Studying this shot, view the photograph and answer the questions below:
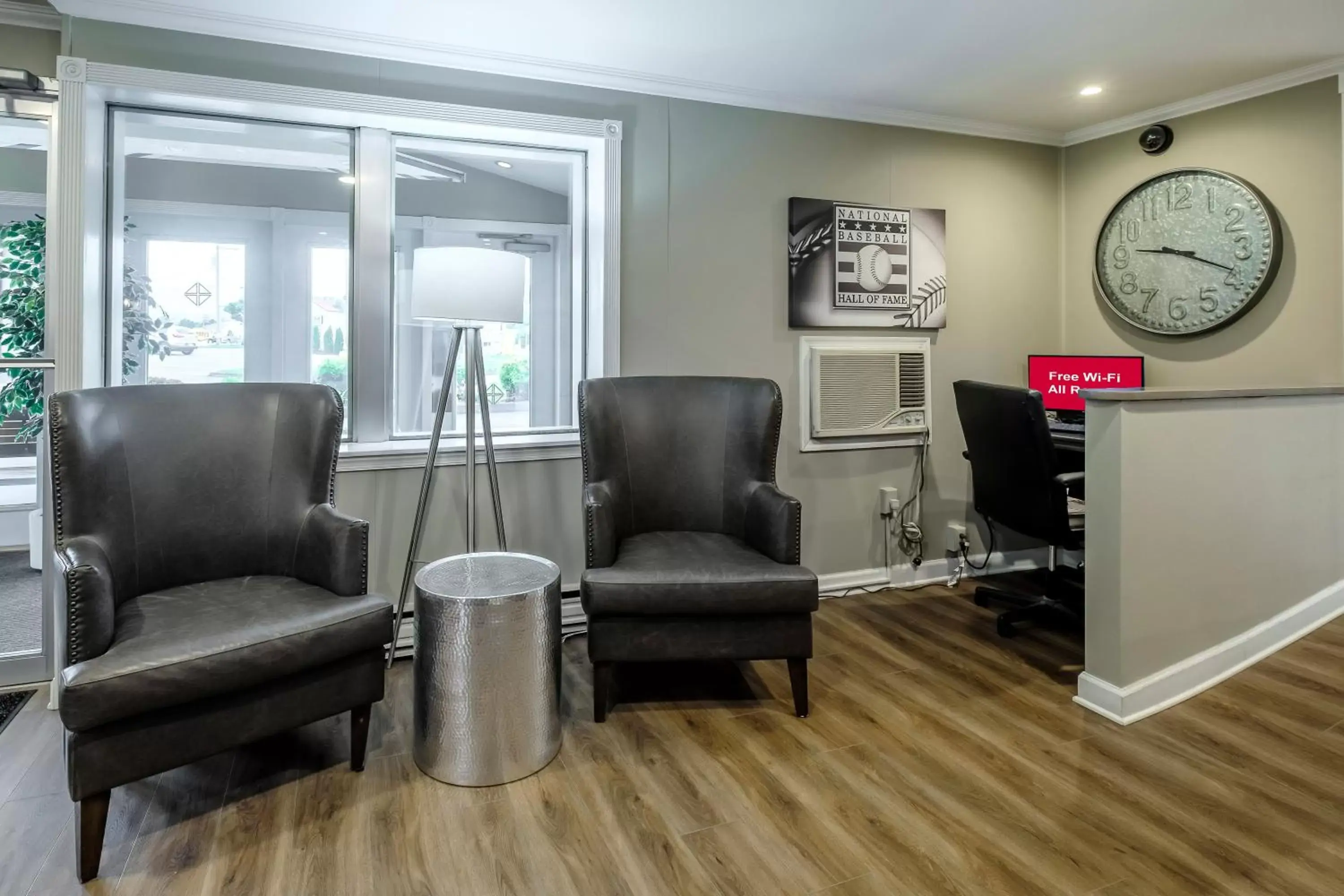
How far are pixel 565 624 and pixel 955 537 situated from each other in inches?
79.3

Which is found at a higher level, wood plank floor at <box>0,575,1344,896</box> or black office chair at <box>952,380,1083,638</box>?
black office chair at <box>952,380,1083,638</box>

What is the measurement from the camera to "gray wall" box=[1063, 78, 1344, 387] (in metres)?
3.07

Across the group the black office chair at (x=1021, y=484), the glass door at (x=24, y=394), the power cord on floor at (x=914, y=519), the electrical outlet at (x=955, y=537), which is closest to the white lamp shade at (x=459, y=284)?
the glass door at (x=24, y=394)

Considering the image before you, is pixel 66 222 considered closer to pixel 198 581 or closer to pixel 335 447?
pixel 335 447

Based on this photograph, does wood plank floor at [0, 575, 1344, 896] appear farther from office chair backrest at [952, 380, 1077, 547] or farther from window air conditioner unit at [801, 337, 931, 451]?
window air conditioner unit at [801, 337, 931, 451]

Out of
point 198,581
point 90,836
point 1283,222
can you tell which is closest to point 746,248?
point 1283,222

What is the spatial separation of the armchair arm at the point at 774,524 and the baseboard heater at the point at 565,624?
2.55 feet

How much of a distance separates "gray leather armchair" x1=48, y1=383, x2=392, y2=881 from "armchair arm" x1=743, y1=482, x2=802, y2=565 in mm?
1211

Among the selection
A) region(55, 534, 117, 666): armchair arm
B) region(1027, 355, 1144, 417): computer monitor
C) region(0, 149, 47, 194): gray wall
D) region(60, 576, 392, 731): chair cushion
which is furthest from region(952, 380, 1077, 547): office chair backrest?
region(0, 149, 47, 194): gray wall

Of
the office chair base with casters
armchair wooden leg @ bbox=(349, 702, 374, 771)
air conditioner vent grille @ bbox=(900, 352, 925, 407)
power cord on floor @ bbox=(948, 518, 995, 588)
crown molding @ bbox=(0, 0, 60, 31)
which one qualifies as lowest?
armchair wooden leg @ bbox=(349, 702, 374, 771)

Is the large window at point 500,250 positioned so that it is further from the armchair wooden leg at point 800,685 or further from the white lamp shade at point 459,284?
the armchair wooden leg at point 800,685

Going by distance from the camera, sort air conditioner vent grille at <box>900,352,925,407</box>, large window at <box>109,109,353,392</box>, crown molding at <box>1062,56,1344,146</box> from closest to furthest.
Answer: large window at <box>109,109,353,392</box>, crown molding at <box>1062,56,1344,146</box>, air conditioner vent grille at <box>900,352,925,407</box>

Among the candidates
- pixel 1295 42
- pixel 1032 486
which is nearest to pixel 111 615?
pixel 1032 486

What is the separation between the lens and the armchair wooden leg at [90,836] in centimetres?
161
